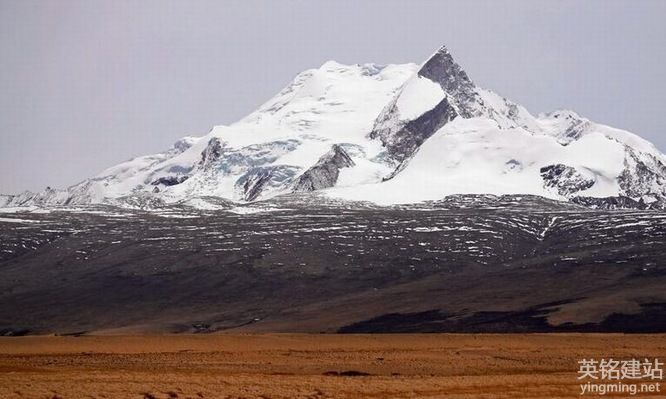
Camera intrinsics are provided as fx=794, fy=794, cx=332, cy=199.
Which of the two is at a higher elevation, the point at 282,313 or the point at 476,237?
the point at 476,237

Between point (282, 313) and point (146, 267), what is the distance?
39884mm

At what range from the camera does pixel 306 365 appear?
1751 inches

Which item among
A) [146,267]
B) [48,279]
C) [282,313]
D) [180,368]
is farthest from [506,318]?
[48,279]

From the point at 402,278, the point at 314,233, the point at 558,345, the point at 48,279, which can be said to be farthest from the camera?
the point at 314,233

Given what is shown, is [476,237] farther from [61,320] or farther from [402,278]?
[61,320]

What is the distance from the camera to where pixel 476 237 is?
456 ft

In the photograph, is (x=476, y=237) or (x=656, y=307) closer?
(x=656, y=307)

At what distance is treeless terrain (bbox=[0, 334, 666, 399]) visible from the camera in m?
35.9

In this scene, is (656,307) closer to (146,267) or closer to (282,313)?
(282,313)

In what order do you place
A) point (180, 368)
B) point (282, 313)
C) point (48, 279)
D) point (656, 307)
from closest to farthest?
1. point (180, 368)
2. point (656, 307)
3. point (282, 313)
4. point (48, 279)

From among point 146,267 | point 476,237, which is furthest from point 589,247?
point 146,267

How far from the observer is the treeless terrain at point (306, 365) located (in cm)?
3591

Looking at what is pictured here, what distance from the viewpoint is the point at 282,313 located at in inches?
3684

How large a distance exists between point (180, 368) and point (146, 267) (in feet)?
280
